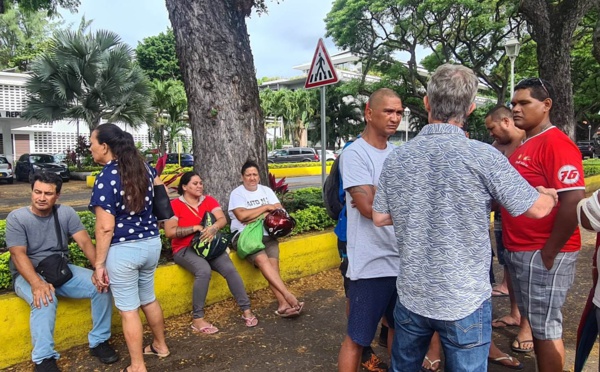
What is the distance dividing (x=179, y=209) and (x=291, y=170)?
18.2 m

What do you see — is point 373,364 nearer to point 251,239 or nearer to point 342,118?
point 251,239

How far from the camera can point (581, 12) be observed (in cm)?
931

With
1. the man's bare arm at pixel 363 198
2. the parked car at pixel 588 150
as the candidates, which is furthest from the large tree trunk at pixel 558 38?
the parked car at pixel 588 150

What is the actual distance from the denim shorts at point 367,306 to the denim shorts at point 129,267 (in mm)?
1571

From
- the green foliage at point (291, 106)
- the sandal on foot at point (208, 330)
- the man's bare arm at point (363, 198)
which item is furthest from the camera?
the green foliage at point (291, 106)

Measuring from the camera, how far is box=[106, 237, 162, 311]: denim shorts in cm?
303

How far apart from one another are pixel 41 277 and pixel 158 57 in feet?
135

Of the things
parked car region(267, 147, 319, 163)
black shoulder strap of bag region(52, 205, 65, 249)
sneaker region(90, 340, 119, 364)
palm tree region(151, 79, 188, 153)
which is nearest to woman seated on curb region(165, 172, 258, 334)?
sneaker region(90, 340, 119, 364)

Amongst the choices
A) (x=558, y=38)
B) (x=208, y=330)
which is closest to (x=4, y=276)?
(x=208, y=330)

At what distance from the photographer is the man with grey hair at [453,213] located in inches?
67.4

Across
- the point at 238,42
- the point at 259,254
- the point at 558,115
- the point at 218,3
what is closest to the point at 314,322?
the point at 259,254

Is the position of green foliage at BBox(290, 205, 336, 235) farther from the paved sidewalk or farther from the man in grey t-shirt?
the man in grey t-shirt

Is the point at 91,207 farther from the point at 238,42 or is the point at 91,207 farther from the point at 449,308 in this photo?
the point at 238,42

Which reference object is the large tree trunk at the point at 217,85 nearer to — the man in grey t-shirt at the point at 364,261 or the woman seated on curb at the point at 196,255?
the woman seated on curb at the point at 196,255
